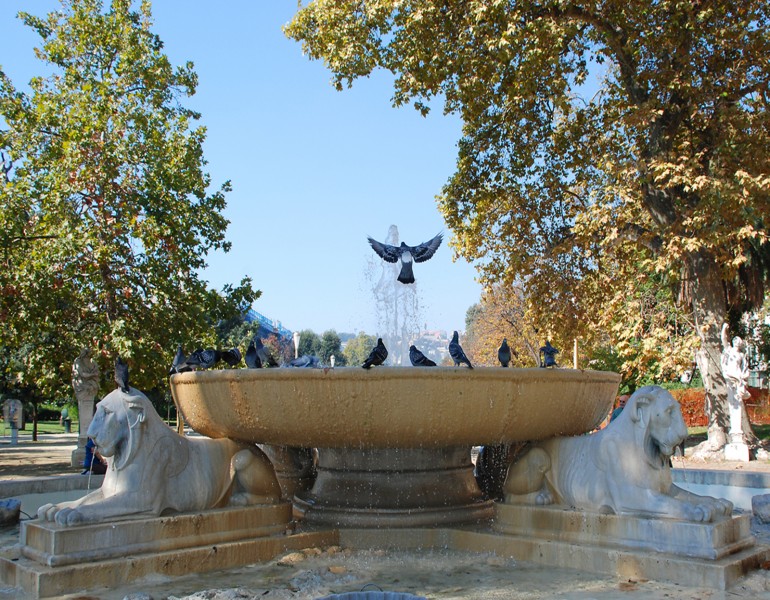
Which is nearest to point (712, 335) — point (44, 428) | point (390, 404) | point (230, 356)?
point (230, 356)

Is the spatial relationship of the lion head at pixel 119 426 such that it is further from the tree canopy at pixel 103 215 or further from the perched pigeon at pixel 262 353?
the tree canopy at pixel 103 215

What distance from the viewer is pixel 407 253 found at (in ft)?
21.4

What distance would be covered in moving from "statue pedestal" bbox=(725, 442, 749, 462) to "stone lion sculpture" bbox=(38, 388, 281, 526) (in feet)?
42.1

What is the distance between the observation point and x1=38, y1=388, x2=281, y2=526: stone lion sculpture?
470 cm

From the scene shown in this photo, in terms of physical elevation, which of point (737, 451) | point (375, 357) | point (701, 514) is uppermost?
point (375, 357)

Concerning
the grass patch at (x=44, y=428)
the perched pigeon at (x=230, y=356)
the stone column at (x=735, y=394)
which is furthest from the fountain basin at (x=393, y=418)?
the grass patch at (x=44, y=428)

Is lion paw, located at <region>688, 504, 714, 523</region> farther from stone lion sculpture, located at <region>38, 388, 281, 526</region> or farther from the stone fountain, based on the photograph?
stone lion sculpture, located at <region>38, 388, 281, 526</region>

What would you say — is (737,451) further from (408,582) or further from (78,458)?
(408,582)

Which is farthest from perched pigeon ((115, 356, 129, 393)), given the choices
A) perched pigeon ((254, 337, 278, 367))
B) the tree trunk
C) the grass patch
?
the grass patch

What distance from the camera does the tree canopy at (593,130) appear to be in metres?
13.7

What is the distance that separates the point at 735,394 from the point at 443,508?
11998mm

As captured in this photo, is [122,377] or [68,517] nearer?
[68,517]

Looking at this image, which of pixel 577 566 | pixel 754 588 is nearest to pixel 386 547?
pixel 577 566

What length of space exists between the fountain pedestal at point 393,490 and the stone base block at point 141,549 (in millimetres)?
586
